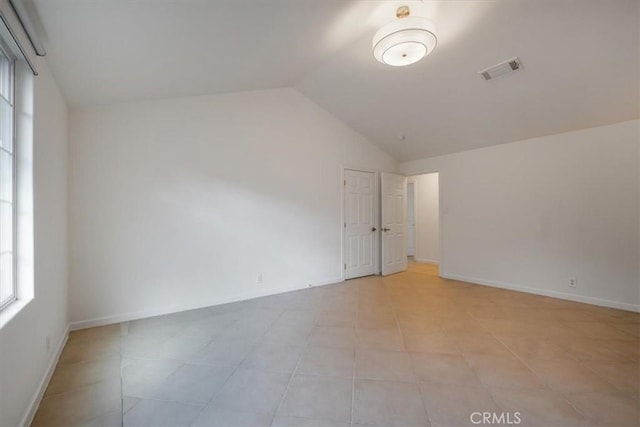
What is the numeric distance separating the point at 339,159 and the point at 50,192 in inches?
144

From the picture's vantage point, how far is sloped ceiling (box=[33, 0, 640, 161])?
6.10 feet

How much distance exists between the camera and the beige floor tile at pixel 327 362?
2004 millimetres

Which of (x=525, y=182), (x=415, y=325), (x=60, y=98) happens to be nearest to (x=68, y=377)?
(x=60, y=98)

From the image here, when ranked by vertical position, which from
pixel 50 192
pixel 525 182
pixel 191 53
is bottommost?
pixel 50 192

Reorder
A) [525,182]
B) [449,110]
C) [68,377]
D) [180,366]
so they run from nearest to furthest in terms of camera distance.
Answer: [68,377], [180,366], [449,110], [525,182]

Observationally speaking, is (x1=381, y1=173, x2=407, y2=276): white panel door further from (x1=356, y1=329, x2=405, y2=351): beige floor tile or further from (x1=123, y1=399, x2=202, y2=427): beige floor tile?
(x1=123, y1=399, x2=202, y2=427): beige floor tile

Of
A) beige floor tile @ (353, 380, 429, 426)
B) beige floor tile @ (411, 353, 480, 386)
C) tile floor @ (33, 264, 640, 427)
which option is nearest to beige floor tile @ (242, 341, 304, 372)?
tile floor @ (33, 264, 640, 427)

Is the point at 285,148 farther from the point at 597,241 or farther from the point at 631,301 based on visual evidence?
the point at 631,301

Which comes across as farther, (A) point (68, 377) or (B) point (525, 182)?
(B) point (525, 182)

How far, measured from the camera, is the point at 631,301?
3178mm

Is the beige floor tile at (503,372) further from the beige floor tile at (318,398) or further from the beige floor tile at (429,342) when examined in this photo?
the beige floor tile at (318,398)

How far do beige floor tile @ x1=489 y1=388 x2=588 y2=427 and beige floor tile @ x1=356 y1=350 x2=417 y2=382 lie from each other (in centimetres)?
54

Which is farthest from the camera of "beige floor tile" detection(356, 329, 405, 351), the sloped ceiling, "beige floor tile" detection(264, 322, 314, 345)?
"beige floor tile" detection(264, 322, 314, 345)

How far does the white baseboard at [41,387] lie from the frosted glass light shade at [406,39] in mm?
3525
